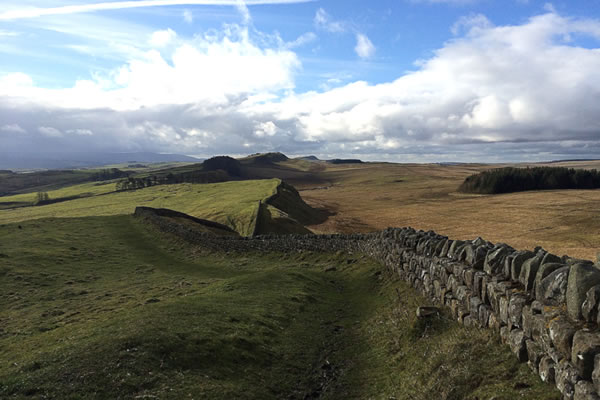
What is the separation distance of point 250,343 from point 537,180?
7567 inches

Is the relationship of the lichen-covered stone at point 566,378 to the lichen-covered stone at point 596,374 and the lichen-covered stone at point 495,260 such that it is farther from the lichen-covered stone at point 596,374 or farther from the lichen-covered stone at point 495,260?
the lichen-covered stone at point 495,260

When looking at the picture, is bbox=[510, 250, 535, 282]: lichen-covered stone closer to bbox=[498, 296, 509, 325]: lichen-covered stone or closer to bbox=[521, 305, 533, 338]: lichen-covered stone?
bbox=[498, 296, 509, 325]: lichen-covered stone

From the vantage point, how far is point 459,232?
83.0 m

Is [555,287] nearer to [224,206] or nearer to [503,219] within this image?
[224,206]

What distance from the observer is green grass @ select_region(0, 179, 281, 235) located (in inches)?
3455

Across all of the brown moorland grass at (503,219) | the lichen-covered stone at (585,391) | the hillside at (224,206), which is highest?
the lichen-covered stone at (585,391)

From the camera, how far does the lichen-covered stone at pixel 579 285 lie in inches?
335

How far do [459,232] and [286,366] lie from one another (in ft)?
253

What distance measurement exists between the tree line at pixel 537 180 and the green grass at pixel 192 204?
106m

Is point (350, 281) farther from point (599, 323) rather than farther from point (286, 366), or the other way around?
point (599, 323)

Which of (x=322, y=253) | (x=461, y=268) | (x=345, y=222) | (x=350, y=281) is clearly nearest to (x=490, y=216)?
(x=345, y=222)

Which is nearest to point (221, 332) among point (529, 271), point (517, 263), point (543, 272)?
point (517, 263)

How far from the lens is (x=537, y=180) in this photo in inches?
6732

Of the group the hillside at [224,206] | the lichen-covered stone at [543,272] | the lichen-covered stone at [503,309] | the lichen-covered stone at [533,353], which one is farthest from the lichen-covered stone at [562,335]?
the hillside at [224,206]
